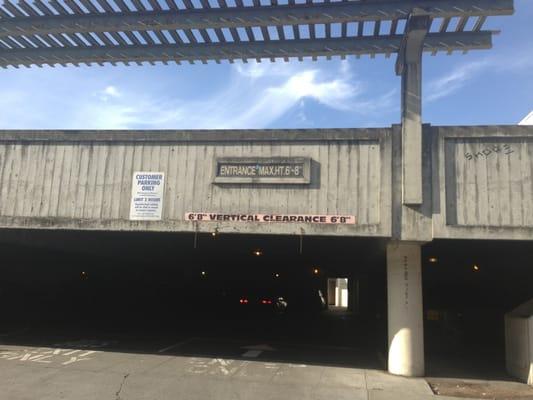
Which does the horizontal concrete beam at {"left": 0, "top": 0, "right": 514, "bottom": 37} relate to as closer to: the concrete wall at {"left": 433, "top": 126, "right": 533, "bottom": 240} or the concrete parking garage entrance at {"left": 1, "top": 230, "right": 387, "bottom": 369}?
the concrete wall at {"left": 433, "top": 126, "right": 533, "bottom": 240}

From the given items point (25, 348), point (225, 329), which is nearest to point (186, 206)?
point (25, 348)

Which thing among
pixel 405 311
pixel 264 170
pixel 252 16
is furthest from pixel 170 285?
pixel 252 16

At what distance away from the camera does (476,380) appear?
14555 millimetres

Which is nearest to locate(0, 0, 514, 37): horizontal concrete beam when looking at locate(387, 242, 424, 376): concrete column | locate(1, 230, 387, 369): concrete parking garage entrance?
locate(1, 230, 387, 369): concrete parking garage entrance

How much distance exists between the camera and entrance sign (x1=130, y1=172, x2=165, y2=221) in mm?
14898

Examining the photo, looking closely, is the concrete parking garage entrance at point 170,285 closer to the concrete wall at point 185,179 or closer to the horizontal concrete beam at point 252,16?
the concrete wall at point 185,179

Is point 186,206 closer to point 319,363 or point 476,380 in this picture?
point 319,363

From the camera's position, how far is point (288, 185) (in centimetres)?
→ 1448

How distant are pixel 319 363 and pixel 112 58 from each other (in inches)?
498

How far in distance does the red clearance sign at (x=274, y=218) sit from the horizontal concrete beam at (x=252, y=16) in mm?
5489

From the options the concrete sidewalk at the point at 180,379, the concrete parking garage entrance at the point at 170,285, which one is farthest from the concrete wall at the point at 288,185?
the concrete sidewalk at the point at 180,379

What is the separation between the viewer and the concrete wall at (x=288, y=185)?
13.7 m

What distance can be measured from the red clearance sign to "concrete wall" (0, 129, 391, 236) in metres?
0.13

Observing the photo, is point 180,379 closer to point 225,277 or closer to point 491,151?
point 491,151
